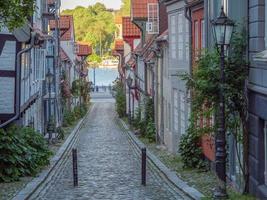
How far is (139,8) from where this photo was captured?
144 ft

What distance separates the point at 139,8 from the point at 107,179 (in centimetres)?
2515

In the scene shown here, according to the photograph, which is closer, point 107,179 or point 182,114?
point 107,179

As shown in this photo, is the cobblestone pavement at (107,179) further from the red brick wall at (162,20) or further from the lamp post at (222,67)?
the red brick wall at (162,20)

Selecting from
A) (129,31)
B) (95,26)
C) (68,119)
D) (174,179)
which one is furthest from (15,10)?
(95,26)

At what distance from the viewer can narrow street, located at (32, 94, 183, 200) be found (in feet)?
54.2

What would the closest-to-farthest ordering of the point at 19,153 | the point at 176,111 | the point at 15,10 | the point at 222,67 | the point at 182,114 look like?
the point at 15,10, the point at 222,67, the point at 19,153, the point at 182,114, the point at 176,111

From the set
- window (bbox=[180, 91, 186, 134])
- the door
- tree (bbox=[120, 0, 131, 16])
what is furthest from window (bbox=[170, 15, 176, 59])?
tree (bbox=[120, 0, 131, 16])

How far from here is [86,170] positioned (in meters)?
22.4

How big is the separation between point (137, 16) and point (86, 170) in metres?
21.8

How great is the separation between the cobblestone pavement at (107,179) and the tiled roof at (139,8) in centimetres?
1055

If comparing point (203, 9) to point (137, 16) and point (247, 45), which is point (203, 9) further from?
point (137, 16)

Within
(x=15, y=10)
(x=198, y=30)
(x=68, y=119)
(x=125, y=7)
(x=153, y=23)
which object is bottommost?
(x=68, y=119)

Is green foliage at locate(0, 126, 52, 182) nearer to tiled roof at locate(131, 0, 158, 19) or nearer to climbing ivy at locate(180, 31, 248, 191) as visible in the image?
climbing ivy at locate(180, 31, 248, 191)

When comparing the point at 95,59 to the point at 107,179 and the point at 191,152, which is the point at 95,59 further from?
the point at 107,179
